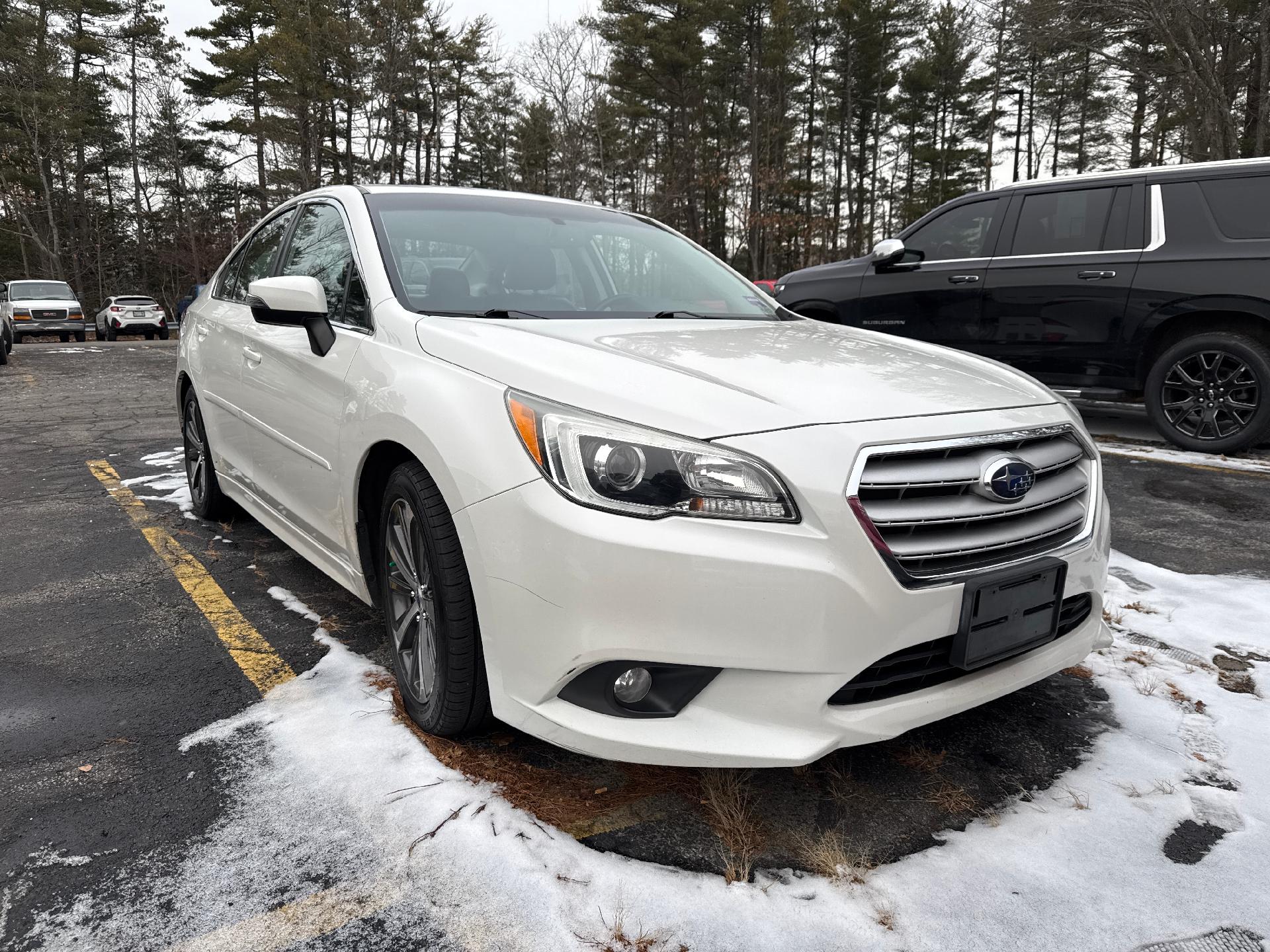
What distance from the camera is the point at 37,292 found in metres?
24.3

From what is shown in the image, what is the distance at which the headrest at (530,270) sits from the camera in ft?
9.36

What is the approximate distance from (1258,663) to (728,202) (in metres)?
35.8

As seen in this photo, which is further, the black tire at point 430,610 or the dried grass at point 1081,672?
the dried grass at point 1081,672

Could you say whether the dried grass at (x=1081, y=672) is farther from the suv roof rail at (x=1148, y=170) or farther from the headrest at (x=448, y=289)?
the suv roof rail at (x=1148, y=170)

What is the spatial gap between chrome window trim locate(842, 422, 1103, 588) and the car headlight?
179 mm

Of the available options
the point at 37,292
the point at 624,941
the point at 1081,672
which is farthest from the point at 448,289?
the point at 37,292

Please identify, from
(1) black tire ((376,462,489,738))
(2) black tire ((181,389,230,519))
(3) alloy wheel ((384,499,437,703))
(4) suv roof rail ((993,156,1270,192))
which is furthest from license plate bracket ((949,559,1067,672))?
(4) suv roof rail ((993,156,1270,192))

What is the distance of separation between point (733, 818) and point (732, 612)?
0.58m

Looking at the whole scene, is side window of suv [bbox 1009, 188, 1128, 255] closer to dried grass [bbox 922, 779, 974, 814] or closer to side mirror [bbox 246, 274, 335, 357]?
dried grass [bbox 922, 779, 974, 814]

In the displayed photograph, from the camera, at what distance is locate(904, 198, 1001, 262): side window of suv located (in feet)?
21.9

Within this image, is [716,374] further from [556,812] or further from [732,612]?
[556,812]

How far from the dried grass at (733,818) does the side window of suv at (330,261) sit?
162 centimetres

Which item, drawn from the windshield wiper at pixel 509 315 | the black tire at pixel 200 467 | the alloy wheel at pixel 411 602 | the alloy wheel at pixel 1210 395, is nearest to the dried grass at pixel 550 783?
the alloy wheel at pixel 411 602

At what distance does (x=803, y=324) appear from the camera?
10.0 ft
